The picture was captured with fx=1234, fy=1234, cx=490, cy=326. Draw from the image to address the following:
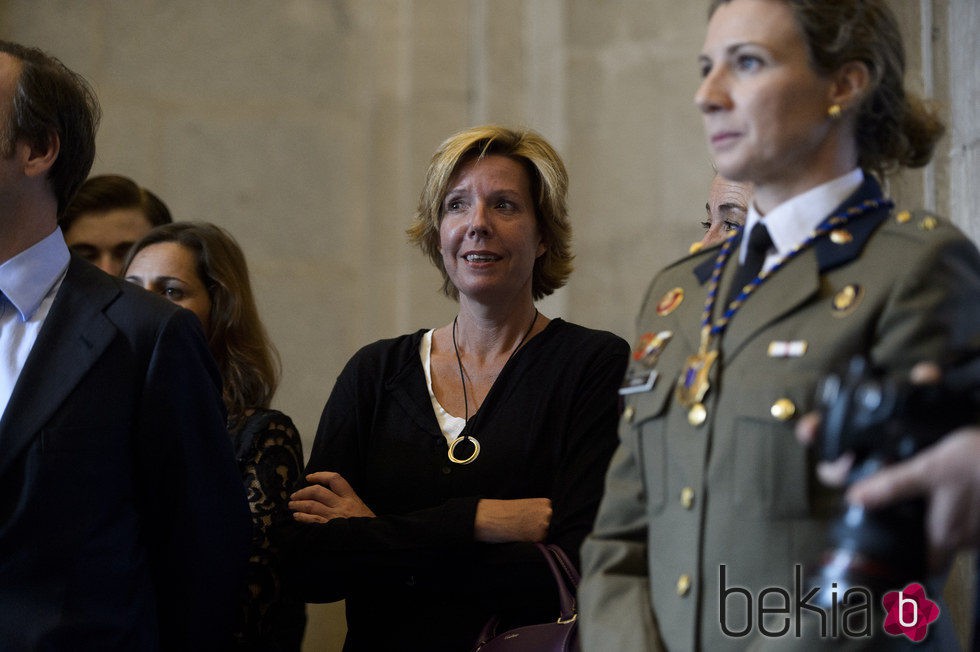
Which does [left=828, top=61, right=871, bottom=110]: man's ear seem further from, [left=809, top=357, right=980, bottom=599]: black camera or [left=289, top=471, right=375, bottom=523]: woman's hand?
[left=289, top=471, right=375, bottom=523]: woman's hand

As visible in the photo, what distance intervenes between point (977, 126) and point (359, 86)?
2.87 metres

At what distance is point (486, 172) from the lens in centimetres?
322

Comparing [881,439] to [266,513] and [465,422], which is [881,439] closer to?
[465,422]

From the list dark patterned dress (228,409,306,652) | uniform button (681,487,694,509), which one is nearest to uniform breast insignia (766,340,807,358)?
uniform button (681,487,694,509)

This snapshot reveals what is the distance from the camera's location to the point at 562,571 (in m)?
2.67

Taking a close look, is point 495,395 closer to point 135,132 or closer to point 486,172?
point 486,172

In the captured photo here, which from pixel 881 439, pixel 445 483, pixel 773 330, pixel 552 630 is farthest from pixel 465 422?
pixel 881 439

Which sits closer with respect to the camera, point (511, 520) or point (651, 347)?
point (651, 347)

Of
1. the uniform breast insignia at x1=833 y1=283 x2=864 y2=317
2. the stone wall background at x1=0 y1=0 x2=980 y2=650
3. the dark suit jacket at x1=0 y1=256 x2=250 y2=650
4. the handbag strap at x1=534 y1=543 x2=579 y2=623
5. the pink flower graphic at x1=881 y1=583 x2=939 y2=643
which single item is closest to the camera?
the pink flower graphic at x1=881 y1=583 x2=939 y2=643

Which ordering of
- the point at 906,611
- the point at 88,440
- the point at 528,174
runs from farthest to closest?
the point at 528,174 < the point at 88,440 < the point at 906,611

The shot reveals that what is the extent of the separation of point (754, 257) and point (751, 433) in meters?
0.33

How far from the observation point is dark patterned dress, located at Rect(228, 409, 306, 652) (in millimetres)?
2977

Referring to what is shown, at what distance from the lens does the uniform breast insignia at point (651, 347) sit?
205 centimetres

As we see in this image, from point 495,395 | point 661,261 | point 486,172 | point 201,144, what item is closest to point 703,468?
point 495,395
